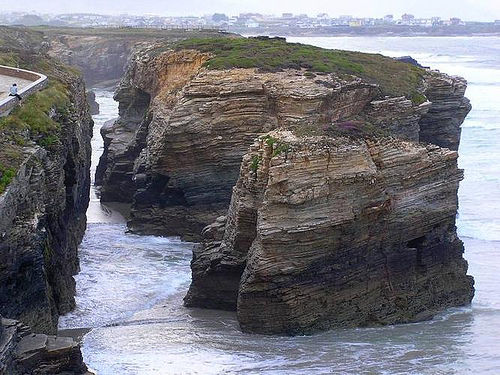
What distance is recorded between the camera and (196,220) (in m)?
38.6

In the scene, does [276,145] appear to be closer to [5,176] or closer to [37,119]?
[5,176]

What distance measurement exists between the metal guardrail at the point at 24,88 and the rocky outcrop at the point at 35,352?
391 inches

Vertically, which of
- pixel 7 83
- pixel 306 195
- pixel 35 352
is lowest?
pixel 35 352

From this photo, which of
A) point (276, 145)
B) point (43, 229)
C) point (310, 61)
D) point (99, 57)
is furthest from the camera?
point (99, 57)

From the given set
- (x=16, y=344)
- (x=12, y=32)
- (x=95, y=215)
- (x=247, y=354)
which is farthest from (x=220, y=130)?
(x=12, y=32)

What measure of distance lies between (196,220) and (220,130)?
3722 millimetres

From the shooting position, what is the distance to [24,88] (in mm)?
35750

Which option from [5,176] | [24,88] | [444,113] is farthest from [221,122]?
[5,176]

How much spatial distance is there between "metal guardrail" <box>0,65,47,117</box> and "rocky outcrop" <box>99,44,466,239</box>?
4585 mm

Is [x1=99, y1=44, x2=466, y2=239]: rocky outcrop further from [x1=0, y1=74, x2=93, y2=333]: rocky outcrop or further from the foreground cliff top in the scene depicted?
the foreground cliff top

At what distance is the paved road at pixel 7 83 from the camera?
35594mm

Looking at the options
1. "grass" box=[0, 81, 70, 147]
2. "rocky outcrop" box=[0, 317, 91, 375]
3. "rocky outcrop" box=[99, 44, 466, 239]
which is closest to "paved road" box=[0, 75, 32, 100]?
"grass" box=[0, 81, 70, 147]

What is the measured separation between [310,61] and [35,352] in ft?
69.4

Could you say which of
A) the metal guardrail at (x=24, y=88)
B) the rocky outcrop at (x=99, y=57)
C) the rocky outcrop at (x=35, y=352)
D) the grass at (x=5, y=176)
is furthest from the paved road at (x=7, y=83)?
the rocky outcrop at (x=99, y=57)
